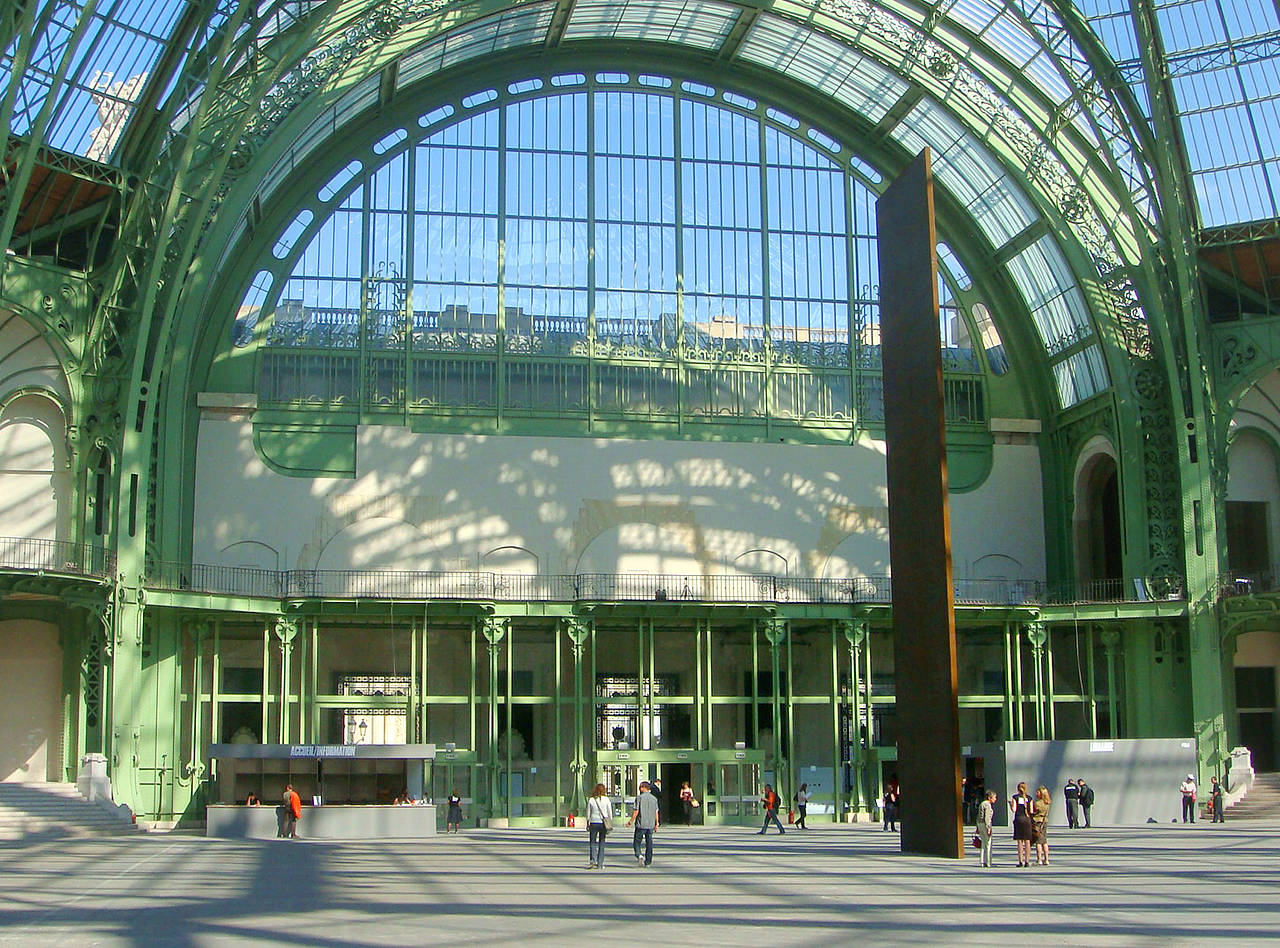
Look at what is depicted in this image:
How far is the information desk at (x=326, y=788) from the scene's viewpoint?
130 feet

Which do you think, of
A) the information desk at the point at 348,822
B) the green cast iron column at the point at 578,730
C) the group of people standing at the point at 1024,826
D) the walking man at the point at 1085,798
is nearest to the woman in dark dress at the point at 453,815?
the information desk at the point at 348,822

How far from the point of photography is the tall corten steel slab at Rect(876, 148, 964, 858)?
28.5 metres

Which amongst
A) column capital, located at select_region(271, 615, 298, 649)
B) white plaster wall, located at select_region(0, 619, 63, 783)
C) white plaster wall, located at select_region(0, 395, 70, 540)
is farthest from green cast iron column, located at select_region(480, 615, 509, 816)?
white plaster wall, located at select_region(0, 395, 70, 540)

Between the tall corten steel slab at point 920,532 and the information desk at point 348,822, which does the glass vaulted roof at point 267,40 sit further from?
the tall corten steel slab at point 920,532

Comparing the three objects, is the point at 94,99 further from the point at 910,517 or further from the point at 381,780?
the point at 910,517

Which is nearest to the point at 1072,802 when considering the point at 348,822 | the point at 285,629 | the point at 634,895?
the point at 348,822

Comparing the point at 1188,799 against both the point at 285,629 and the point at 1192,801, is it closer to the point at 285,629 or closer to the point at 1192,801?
the point at 1192,801

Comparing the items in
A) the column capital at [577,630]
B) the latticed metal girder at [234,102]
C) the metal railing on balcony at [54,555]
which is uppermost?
the latticed metal girder at [234,102]

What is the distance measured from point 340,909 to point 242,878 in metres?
6.12

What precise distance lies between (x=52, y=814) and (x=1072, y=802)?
2756 centimetres

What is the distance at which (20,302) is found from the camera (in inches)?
1756

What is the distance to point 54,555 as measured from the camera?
150 ft

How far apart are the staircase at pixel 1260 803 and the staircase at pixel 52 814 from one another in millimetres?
32844

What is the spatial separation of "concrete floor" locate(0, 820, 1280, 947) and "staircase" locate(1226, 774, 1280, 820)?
1243cm
